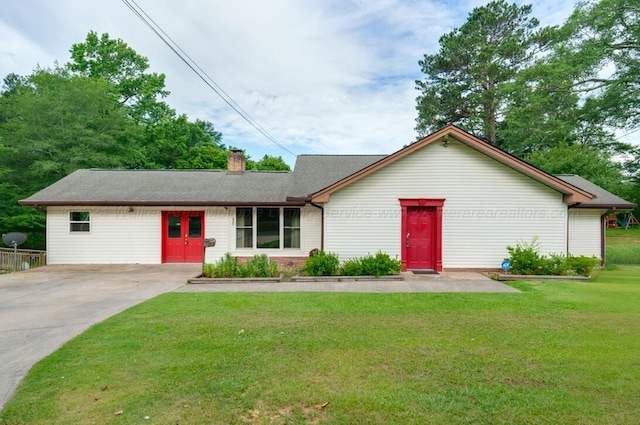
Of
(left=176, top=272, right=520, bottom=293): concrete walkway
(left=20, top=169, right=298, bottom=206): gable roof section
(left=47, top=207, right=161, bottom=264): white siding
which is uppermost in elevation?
(left=20, top=169, right=298, bottom=206): gable roof section

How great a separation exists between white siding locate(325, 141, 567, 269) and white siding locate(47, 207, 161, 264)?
24.4ft

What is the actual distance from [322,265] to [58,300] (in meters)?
6.77

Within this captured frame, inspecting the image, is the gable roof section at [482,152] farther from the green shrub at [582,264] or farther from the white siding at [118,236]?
the white siding at [118,236]

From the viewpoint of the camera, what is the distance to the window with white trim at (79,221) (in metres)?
12.8

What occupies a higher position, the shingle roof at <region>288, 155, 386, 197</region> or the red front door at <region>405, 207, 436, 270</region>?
the shingle roof at <region>288, 155, 386, 197</region>

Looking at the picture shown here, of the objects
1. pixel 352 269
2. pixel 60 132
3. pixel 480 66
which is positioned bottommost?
pixel 352 269

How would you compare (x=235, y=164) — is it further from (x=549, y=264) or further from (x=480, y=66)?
(x=480, y=66)

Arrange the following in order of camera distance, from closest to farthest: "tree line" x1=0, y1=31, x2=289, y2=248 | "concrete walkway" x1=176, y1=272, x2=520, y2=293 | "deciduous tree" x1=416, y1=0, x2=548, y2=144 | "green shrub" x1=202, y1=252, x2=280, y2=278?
1. "concrete walkway" x1=176, y1=272, x2=520, y2=293
2. "green shrub" x1=202, y1=252, x2=280, y2=278
3. "tree line" x1=0, y1=31, x2=289, y2=248
4. "deciduous tree" x1=416, y1=0, x2=548, y2=144

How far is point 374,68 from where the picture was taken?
2141 centimetres

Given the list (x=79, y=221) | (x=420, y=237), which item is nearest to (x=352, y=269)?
(x=420, y=237)

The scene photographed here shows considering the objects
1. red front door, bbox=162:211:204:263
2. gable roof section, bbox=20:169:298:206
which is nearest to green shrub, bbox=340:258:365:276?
gable roof section, bbox=20:169:298:206

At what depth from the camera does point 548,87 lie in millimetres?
23297

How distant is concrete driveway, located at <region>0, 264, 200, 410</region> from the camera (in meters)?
4.49

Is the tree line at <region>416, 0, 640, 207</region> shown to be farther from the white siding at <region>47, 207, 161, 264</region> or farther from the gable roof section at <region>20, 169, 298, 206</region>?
the white siding at <region>47, 207, 161, 264</region>
